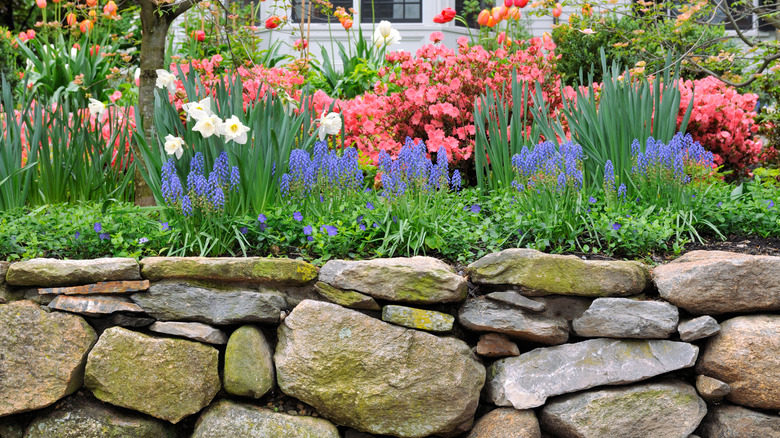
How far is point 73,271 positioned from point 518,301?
165 centimetres

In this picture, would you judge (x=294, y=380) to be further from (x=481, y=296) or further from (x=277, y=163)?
(x=277, y=163)

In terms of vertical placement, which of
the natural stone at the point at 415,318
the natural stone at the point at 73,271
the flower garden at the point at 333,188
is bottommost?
the natural stone at the point at 415,318

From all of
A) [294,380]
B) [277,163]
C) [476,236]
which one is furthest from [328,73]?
[294,380]

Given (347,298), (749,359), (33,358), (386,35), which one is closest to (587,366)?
(749,359)

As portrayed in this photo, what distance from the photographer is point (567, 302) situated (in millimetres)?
2443

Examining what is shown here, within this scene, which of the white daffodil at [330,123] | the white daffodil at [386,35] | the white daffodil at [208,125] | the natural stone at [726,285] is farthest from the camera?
the white daffodil at [386,35]

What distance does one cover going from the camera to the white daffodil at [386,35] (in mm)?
5293

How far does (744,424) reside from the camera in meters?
2.40

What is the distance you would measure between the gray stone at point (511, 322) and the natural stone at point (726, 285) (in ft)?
1.38

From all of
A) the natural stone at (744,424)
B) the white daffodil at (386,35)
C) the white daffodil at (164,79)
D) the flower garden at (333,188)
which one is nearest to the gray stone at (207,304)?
the flower garden at (333,188)

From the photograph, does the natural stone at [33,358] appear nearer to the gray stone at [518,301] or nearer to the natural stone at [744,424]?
the gray stone at [518,301]

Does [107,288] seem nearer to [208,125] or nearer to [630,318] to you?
[208,125]

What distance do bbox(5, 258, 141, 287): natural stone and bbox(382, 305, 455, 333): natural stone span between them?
96 cm

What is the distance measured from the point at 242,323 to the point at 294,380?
0.95 feet
